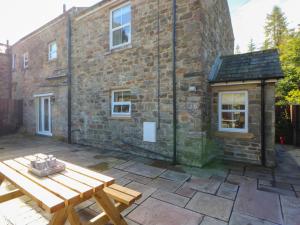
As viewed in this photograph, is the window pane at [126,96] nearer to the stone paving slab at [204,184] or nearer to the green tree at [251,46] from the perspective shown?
the stone paving slab at [204,184]

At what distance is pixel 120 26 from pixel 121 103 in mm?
2975

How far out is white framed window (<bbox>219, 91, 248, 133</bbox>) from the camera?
5.76m

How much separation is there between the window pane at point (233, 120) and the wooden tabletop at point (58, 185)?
4849mm

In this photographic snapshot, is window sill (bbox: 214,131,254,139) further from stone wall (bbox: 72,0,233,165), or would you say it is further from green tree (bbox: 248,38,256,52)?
green tree (bbox: 248,38,256,52)

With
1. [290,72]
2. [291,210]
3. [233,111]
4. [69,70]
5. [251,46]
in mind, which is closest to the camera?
[291,210]

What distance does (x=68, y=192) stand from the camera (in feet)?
6.64

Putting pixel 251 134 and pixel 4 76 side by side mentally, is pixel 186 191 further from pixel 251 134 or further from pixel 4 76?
pixel 4 76

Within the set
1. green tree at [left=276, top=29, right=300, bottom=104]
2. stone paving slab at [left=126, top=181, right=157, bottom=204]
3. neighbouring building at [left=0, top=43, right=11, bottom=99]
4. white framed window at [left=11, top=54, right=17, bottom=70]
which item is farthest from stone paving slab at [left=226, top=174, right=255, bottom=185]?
neighbouring building at [left=0, top=43, right=11, bottom=99]

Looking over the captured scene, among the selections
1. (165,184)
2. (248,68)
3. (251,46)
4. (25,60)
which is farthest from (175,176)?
(251,46)

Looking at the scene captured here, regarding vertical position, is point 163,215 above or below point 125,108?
below

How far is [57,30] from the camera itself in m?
9.23

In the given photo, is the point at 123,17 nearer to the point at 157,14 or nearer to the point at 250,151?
the point at 157,14

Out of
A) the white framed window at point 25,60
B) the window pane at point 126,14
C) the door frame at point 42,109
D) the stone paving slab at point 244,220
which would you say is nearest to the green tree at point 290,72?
the window pane at point 126,14

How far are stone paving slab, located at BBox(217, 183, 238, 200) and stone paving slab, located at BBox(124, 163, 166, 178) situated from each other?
1535 millimetres
